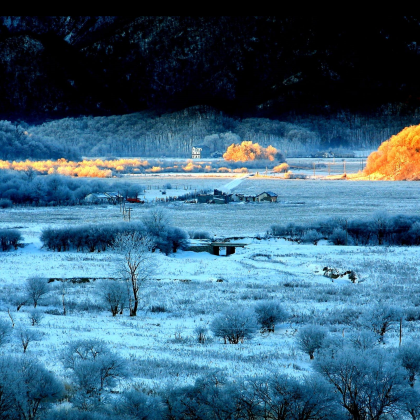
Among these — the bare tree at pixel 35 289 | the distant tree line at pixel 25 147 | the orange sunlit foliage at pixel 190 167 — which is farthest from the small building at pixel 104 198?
the distant tree line at pixel 25 147

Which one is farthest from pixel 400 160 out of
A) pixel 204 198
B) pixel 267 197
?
pixel 204 198

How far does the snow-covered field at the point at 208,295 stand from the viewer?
12583mm

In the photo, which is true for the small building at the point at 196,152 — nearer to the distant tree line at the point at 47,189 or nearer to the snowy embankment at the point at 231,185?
the snowy embankment at the point at 231,185

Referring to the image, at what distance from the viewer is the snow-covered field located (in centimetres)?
1258

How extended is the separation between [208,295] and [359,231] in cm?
1979

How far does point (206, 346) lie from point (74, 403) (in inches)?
227

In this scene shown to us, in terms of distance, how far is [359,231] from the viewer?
3934 centimetres

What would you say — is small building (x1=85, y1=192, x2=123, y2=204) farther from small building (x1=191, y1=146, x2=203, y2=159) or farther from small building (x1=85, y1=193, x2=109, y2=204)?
small building (x1=191, y1=146, x2=203, y2=159)

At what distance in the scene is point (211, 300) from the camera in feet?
69.7

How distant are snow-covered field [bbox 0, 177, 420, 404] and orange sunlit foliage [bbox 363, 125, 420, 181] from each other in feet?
152

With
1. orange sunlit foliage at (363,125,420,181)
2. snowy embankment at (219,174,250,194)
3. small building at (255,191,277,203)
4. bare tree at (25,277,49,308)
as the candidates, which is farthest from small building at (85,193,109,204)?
orange sunlit foliage at (363,125,420,181)

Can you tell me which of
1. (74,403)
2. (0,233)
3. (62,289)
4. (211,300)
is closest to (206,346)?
(74,403)

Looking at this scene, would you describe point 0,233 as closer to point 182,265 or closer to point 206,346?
point 182,265

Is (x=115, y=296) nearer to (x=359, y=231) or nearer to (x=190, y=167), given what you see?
(x=359, y=231)
